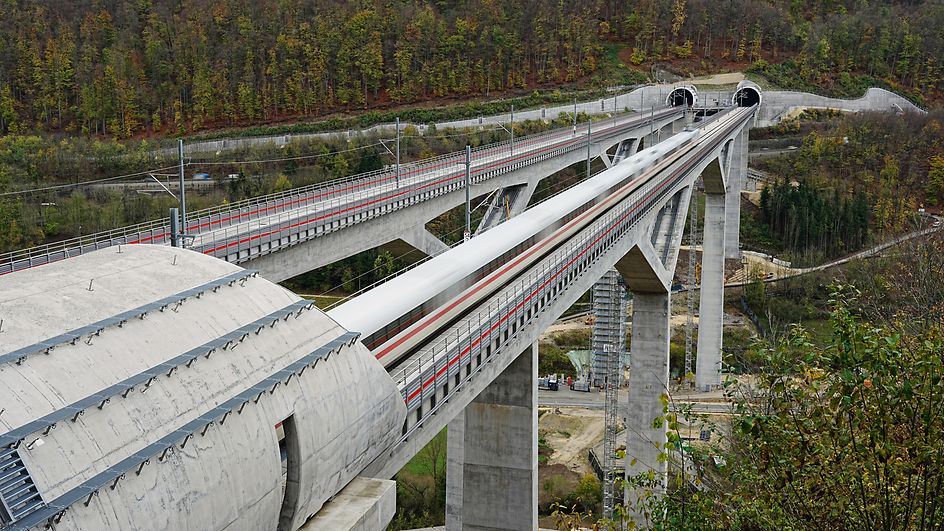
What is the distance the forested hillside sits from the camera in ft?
290

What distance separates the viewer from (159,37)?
9819cm

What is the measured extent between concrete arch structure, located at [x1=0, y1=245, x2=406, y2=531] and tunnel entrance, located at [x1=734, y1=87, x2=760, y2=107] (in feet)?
281

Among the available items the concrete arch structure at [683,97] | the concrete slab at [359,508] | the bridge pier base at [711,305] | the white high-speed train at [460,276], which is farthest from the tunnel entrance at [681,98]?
the concrete slab at [359,508]

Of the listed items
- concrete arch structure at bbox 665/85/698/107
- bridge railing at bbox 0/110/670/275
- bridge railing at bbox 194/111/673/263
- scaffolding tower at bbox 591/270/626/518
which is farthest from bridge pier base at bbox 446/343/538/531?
concrete arch structure at bbox 665/85/698/107

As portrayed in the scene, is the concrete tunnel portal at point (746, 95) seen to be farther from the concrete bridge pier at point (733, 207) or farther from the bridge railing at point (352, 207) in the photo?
the bridge railing at point (352, 207)

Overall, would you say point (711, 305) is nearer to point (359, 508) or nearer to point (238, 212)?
point (238, 212)

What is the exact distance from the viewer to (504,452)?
24.0 meters

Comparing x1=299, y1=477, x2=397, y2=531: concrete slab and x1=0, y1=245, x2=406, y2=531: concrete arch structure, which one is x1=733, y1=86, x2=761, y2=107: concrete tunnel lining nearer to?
x1=0, y1=245, x2=406, y2=531: concrete arch structure

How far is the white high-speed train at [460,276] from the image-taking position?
53.4ft

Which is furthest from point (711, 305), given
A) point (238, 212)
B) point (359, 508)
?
point (359, 508)

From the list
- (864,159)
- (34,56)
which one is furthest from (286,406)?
(34,56)

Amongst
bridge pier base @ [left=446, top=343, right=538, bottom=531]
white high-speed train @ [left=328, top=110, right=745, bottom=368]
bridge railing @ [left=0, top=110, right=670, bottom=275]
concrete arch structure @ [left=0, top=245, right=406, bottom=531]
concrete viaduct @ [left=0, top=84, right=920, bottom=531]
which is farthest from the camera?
bridge pier base @ [left=446, top=343, right=538, bottom=531]

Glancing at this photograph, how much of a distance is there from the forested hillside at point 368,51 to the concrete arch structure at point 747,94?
966cm

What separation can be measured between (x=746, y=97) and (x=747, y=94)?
1.11ft
